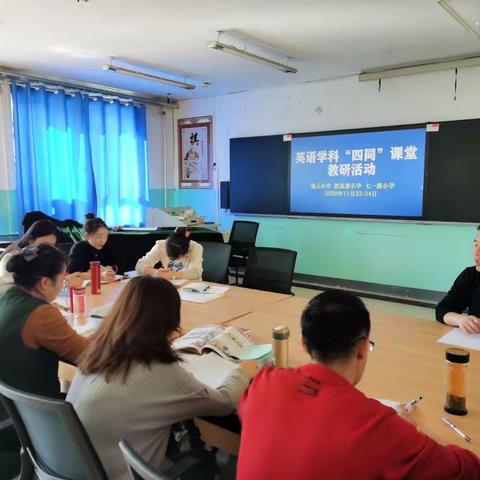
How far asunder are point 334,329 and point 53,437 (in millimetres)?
825

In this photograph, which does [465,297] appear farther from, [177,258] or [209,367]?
[177,258]

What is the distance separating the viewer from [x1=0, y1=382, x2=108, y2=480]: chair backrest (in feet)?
3.69

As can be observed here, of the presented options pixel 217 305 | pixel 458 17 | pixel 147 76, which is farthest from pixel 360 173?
pixel 217 305

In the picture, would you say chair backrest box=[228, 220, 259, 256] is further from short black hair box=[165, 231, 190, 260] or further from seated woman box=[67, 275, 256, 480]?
seated woman box=[67, 275, 256, 480]

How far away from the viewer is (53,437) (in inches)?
49.8

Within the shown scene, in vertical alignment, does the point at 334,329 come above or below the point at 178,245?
above

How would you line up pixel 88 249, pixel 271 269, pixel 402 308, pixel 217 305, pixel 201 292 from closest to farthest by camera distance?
pixel 217 305, pixel 201 292, pixel 271 269, pixel 88 249, pixel 402 308

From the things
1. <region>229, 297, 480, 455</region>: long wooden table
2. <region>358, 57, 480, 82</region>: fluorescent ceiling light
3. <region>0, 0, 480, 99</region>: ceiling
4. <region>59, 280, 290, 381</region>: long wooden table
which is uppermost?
<region>0, 0, 480, 99</region>: ceiling

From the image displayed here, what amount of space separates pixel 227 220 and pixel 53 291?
16.9ft

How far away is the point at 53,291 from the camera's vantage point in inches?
69.2

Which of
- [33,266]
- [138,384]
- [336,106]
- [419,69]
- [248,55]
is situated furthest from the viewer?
[336,106]

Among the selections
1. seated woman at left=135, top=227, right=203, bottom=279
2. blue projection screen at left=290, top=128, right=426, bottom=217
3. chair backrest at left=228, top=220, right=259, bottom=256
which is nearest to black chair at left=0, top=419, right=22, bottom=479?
seated woman at left=135, top=227, right=203, bottom=279

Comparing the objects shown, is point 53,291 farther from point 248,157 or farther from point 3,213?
point 248,157

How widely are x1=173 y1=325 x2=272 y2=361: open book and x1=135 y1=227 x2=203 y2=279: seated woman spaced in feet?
4.55
